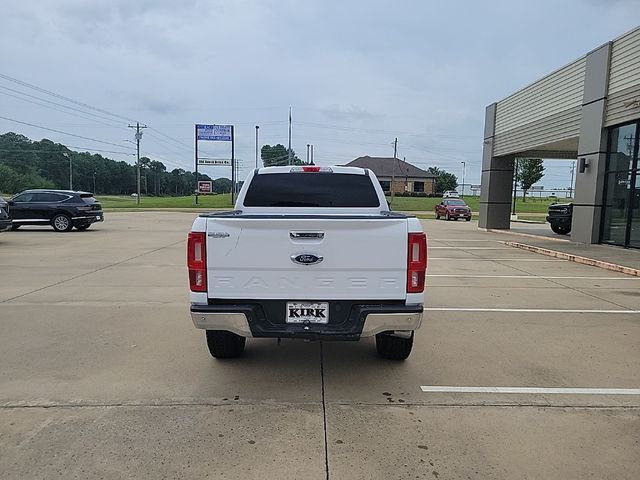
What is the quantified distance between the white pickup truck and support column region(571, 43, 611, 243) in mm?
14537

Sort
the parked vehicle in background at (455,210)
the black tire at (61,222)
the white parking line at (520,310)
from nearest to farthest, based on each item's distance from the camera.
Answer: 1. the white parking line at (520,310)
2. the black tire at (61,222)
3. the parked vehicle in background at (455,210)

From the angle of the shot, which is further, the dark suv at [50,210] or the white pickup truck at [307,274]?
the dark suv at [50,210]

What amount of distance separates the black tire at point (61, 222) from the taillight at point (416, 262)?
62.3ft

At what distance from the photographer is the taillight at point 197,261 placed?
3959mm

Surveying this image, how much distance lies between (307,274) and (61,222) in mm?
18731

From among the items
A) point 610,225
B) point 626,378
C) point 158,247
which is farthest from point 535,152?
point 626,378

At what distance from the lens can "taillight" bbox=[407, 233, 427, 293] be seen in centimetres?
394

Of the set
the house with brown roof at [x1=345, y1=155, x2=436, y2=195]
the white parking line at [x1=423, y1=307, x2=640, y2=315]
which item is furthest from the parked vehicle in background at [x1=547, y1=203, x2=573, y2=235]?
the house with brown roof at [x1=345, y1=155, x2=436, y2=195]

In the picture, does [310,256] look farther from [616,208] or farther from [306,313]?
[616,208]

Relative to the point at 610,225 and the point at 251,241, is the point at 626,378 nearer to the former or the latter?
the point at 251,241

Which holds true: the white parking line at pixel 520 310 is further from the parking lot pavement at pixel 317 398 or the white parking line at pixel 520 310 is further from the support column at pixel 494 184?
the support column at pixel 494 184

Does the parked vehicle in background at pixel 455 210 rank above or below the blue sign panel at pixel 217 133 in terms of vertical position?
below

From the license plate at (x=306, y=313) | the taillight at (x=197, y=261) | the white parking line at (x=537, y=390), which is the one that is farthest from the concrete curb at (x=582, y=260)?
the taillight at (x=197, y=261)

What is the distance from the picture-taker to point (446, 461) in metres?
3.11
